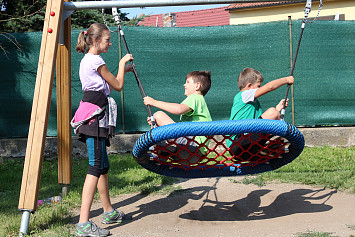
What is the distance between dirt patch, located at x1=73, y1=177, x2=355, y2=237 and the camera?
371 centimetres

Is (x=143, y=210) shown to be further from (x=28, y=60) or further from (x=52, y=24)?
(x=28, y=60)

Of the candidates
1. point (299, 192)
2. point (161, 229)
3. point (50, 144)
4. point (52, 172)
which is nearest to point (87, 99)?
point (161, 229)

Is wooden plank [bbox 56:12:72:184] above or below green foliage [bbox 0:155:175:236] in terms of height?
above

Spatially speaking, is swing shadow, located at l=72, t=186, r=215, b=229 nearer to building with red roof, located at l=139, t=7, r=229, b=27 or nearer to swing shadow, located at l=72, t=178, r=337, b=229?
swing shadow, located at l=72, t=178, r=337, b=229

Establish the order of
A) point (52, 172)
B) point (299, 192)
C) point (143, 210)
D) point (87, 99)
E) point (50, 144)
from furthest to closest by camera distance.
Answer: point (50, 144) → point (52, 172) → point (299, 192) → point (143, 210) → point (87, 99)

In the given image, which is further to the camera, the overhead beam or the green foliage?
the overhead beam

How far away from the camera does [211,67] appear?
24.1 feet

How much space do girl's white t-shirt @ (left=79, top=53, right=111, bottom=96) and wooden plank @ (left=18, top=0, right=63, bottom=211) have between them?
0.32m

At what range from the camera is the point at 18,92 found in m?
7.36

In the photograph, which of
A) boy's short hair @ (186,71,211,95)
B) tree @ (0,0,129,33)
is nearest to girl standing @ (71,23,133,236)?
boy's short hair @ (186,71,211,95)

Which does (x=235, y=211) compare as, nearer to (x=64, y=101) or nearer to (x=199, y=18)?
(x=64, y=101)

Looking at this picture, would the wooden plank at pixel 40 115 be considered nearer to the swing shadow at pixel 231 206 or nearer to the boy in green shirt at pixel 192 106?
the swing shadow at pixel 231 206

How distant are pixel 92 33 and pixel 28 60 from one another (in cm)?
402

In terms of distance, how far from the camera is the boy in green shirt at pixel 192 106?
3.73 meters
